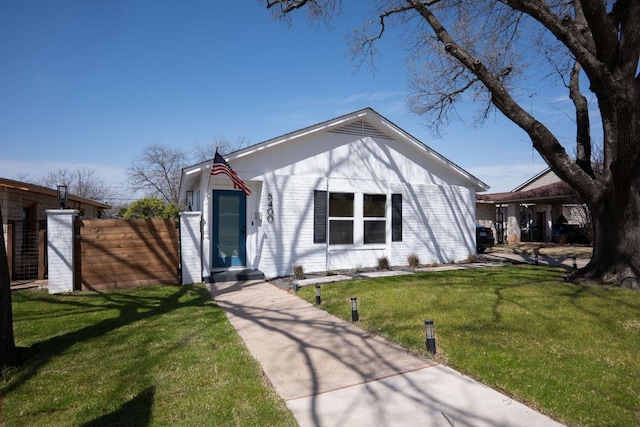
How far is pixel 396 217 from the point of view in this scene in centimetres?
1200

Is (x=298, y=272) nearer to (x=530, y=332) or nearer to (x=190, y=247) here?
(x=190, y=247)

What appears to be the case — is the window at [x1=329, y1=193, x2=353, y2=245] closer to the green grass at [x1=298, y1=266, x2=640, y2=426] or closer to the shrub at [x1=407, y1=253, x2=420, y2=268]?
the shrub at [x1=407, y1=253, x2=420, y2=268]

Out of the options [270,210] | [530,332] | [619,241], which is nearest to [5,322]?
[530,332]

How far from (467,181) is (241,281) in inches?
345

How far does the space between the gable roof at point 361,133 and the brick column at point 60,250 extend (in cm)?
281

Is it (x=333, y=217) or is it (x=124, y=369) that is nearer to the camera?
(x=124, y=369)

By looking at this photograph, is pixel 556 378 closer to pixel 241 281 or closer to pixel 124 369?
pixel 124 369

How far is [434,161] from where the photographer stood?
42.2ft

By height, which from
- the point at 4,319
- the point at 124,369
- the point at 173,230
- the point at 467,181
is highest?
the point at 467,181

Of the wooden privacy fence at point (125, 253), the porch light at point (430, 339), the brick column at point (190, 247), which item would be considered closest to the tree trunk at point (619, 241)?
the porch light at point (430, 339)

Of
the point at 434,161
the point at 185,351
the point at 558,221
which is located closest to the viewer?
the point at 185,351

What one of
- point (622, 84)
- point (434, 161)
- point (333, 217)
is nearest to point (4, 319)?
point (333, 217)

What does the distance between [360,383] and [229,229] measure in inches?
276

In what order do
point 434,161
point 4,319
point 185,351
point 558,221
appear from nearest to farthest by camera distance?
1. point 4,319
2. point 185,351
3. point 434,161
4. point 558,221
